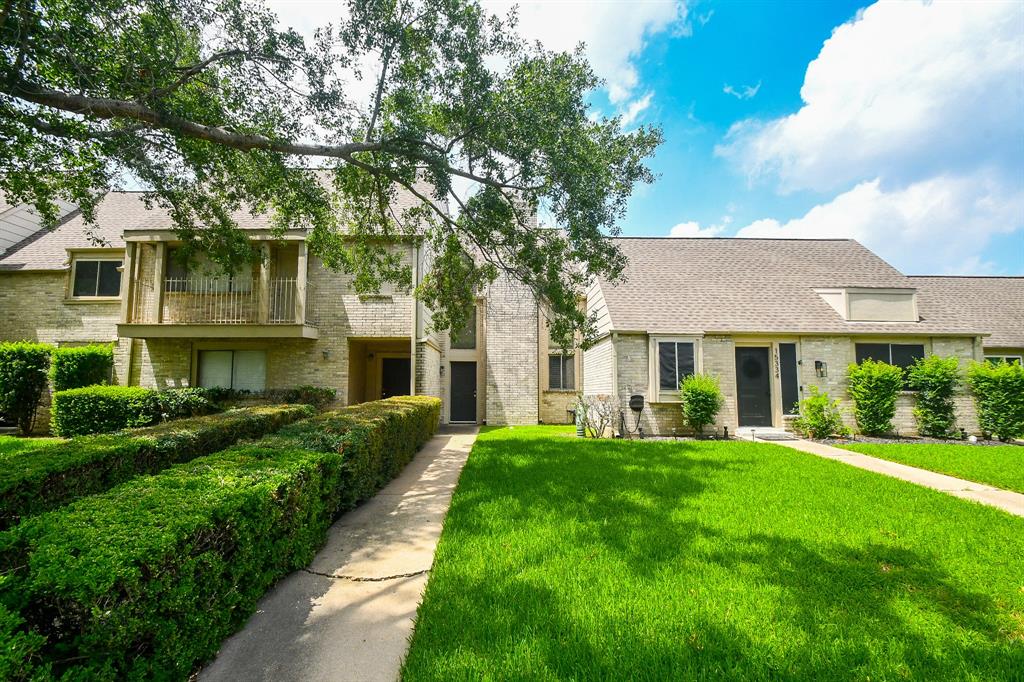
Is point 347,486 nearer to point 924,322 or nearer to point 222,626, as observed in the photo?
point 222,626

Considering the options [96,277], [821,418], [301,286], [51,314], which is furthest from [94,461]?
[821,418]

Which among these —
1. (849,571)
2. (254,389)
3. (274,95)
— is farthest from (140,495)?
(254,389)

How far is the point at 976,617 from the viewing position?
3.05m

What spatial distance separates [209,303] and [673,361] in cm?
1400

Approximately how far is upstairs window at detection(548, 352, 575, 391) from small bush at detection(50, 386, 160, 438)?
12260 millimetres

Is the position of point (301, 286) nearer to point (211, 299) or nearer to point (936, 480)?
point (211, 299)

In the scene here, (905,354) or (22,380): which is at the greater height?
(905,354)

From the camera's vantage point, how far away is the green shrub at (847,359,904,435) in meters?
12.3

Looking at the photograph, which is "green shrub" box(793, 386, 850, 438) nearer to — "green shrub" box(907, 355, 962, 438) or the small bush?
"green shrub" box(907, 355, 962, 438)

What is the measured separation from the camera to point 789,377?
43.2 feet

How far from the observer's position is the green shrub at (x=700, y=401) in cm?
1215

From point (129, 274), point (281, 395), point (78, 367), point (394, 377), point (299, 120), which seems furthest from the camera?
point (394, 377)

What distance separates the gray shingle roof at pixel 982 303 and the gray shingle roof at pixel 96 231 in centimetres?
1854

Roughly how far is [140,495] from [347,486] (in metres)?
2.51
